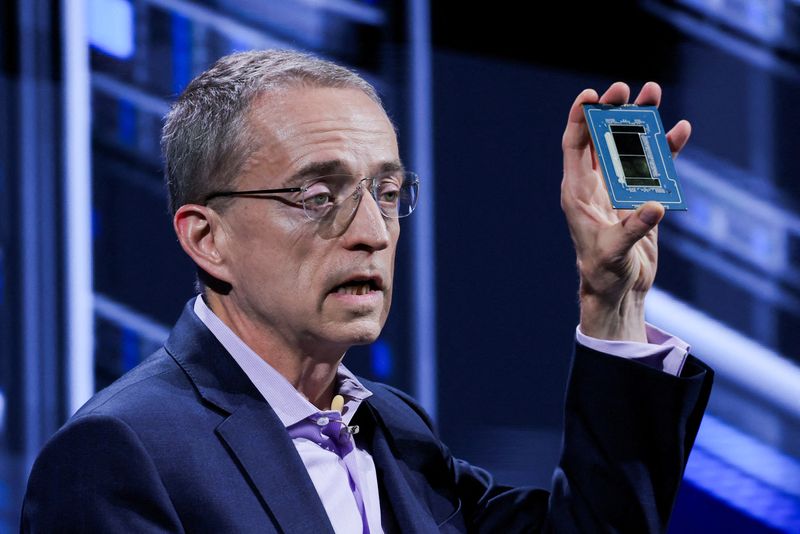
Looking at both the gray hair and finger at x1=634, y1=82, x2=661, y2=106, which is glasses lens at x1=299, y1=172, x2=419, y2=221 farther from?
finger at x1=634, y1=82, x2=661, y2=106

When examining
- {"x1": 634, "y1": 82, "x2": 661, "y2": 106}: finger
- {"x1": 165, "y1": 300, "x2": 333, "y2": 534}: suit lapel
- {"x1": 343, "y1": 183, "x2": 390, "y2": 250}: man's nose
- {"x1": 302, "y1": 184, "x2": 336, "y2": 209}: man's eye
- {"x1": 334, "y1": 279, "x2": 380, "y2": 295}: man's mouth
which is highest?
{"x1": 634, "y1": 82, "x2": 661, "y2": 106}: finger

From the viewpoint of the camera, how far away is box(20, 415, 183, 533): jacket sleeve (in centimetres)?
111

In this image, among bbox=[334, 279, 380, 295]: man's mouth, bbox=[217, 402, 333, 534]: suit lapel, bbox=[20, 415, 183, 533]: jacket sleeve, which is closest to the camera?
bbox=[20, 415, 183, 533]: jacket sleeve

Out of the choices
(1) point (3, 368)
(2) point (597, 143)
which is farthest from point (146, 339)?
(2) point (597, 143)

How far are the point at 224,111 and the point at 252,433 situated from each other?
0.45 m

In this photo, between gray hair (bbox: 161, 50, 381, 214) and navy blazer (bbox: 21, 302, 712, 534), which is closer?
navy blazer (bbox: 21, 302, 712, 534)

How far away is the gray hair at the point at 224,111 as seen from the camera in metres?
1.37

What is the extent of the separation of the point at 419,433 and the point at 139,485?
53 centimetres

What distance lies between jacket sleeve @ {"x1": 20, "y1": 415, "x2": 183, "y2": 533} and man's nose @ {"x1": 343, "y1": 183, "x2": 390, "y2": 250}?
38 cm

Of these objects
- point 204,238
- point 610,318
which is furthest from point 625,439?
point 204,238

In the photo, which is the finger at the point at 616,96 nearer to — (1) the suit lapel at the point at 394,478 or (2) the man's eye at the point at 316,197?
(2) the man's eye at the point at 316,197

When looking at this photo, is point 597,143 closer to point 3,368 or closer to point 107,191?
point 107,191

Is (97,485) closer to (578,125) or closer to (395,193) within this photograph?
(395,193)

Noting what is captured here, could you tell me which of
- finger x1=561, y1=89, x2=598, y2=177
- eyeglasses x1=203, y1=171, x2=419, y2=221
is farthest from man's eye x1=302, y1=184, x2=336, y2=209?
finger x1=561, y1=89, x2=598, y2=177
